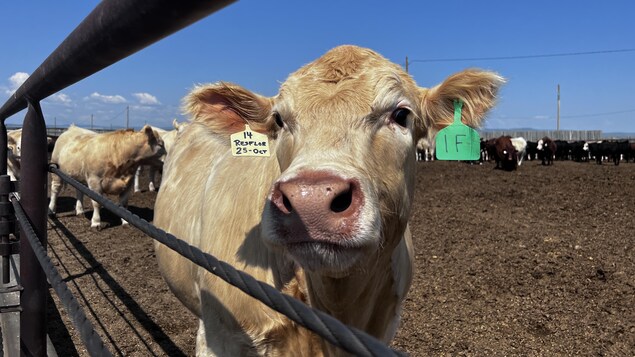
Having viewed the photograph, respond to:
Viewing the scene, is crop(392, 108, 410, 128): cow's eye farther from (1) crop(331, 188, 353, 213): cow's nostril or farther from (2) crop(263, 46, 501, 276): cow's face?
(1) crop(331, 188, 353, 213): cow's nostril

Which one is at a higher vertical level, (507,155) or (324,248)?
(507,155)

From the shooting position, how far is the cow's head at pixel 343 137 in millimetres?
1474

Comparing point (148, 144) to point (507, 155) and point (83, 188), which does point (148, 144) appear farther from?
point (507, 155)

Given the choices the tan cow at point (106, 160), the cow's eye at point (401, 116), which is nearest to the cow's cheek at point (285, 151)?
the cow's eye at point (401, 116)

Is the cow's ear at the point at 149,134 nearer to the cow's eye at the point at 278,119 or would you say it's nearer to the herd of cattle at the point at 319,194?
the herd of cattle at the point at 319,194

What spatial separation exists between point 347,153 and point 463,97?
1020 mm

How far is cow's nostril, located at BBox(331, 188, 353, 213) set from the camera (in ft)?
4.82

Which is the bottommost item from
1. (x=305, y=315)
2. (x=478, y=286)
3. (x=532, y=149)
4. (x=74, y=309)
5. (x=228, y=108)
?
(x=478, y=286)

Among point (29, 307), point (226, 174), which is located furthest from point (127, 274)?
point (29, 307)

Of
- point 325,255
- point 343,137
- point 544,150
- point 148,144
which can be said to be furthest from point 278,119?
point 544,150

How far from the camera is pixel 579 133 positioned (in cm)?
6112

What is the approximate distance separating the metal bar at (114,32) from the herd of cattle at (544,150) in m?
22.6

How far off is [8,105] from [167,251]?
1427 mm

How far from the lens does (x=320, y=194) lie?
1.43 metres
